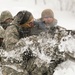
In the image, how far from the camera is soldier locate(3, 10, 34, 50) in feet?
15.6

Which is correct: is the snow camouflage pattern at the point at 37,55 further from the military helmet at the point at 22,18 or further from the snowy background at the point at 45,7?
the snowy background at the point at 45,7

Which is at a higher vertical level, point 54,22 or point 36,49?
point 36,49

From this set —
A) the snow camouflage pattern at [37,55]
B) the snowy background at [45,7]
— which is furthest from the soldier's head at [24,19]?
the snowy background at [45,7]

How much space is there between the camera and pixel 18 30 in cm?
493

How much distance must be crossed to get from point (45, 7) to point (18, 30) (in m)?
7.12

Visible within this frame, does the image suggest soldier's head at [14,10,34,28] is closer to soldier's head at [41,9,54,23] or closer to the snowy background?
soldier's head at [41,9,54,23]

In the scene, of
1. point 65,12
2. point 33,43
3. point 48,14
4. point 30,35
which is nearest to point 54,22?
point 48,14

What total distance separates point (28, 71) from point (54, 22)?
3007 mm

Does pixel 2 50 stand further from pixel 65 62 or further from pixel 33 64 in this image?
pixel 65 62

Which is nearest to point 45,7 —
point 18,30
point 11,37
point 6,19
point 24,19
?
point 6,19

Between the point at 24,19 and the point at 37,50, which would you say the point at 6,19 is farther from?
the point at 37,50

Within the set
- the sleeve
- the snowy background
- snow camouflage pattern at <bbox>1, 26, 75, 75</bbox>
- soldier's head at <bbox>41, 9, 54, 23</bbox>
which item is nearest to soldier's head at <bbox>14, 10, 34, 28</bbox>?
the sleeve

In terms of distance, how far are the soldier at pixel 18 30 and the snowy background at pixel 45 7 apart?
5662 mm

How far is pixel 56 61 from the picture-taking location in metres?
4.56
